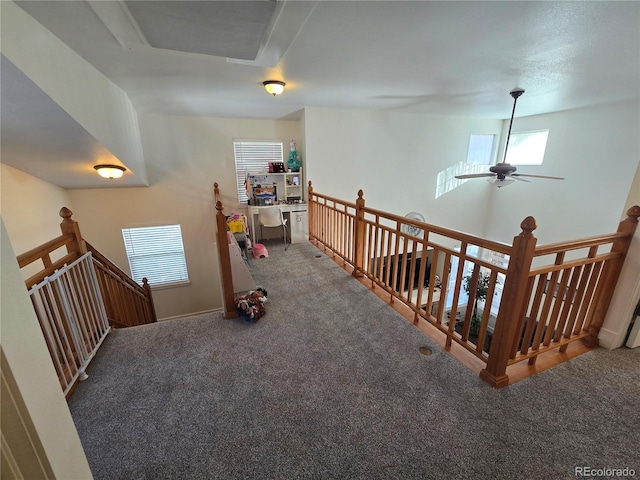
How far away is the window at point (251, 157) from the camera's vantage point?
501 centimetres

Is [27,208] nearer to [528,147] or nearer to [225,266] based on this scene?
[225,266]

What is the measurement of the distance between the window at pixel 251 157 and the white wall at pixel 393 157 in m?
0.87

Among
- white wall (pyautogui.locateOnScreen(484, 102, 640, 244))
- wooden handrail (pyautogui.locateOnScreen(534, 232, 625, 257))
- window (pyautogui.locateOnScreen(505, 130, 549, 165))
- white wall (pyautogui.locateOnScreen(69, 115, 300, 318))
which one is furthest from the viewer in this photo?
window (pyautogui.locateOnScreen(505, 130, 549, 165))

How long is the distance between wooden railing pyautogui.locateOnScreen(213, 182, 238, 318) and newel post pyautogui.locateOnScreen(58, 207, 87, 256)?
1.01 m

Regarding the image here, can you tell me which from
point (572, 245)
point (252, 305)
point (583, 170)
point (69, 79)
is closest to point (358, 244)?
point (252, 305)

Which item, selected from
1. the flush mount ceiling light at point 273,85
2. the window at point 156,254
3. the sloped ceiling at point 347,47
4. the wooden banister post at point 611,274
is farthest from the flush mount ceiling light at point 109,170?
the wooden banister post at point 611,274

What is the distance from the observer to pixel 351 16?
180 cm

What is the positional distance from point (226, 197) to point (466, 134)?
5.11 meters

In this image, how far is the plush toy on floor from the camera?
98.7 inches

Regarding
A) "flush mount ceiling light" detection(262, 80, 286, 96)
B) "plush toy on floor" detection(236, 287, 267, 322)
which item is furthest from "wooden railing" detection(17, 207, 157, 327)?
"flush mount ceiling light" detection(262, 80, 286, 96)

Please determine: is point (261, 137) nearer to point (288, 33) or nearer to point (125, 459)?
point (288, 33)

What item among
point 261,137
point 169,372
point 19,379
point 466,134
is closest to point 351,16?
point 19,379

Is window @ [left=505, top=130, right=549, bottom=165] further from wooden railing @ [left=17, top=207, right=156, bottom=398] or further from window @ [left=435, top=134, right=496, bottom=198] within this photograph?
wooden railing @ [left=17, top=207, right=156, bottom=398]

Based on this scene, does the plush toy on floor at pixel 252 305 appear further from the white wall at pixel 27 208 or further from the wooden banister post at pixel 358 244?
the white wall at pixel 27 208
